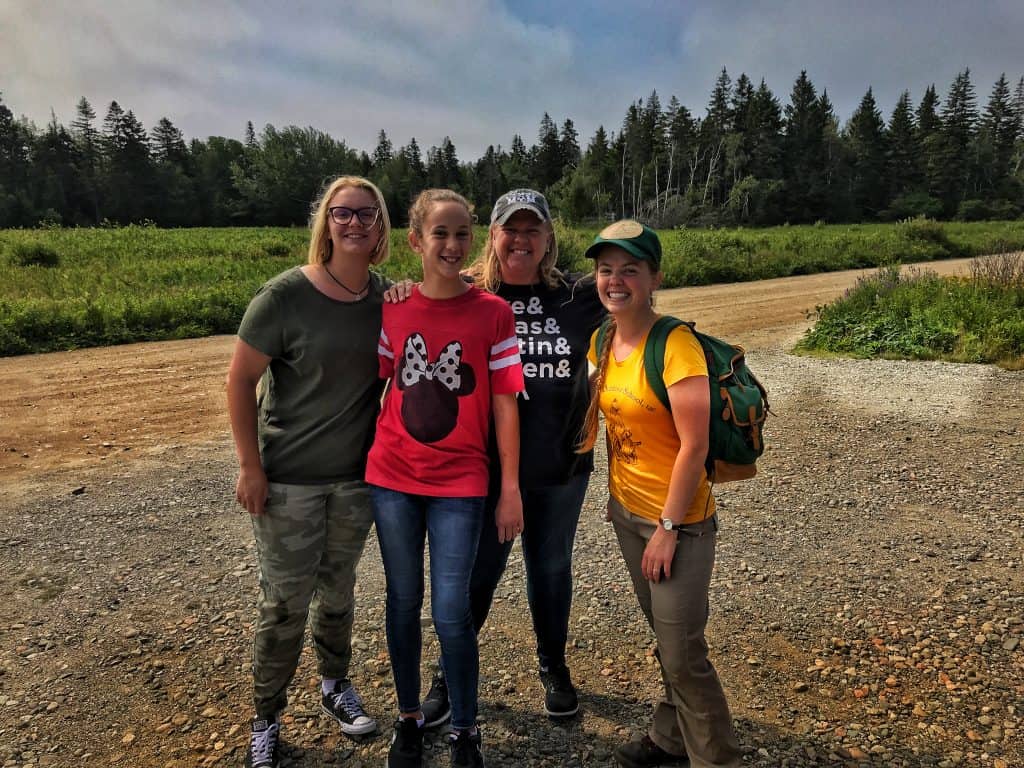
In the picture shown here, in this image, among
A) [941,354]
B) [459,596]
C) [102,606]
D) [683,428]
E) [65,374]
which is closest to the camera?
[683,428]

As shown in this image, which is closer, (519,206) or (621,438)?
(621,438)

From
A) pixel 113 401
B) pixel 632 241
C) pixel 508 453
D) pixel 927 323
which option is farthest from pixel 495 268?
pixel 927 323

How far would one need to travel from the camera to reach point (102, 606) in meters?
3.59

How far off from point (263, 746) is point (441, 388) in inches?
60.9

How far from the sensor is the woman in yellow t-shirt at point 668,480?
2000 millimetres

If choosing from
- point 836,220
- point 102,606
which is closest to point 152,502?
point 102,606

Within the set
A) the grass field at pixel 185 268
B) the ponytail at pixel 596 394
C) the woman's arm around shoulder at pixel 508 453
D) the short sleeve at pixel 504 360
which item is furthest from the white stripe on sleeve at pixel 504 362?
the grass field at pixel 185 268

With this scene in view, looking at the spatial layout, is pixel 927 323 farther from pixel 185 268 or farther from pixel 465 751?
pixel 185 268

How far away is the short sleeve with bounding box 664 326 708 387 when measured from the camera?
6.47 feet

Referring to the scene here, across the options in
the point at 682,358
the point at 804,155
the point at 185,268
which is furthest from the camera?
the point at 804,155

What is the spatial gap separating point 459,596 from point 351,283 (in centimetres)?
119

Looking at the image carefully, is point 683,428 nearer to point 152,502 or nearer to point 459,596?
point 459,596

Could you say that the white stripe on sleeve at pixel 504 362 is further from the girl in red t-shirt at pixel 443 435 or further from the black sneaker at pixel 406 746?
the black sneaker at pixel 406 746

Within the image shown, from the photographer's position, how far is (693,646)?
6.84 feet
